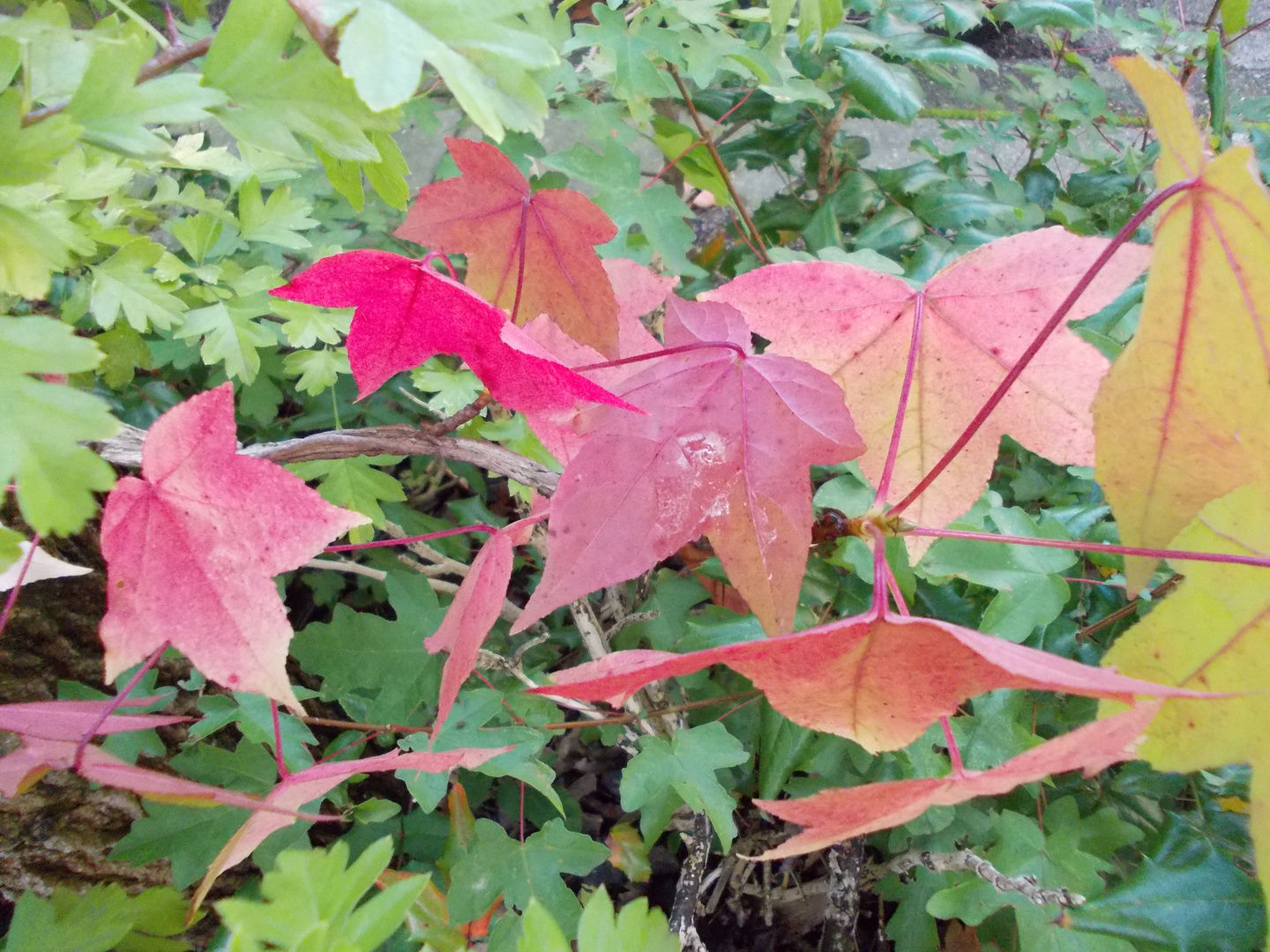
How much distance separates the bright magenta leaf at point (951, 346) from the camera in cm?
48

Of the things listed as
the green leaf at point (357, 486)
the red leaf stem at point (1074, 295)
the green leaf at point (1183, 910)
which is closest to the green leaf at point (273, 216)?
the green leaf at point (357, 486)

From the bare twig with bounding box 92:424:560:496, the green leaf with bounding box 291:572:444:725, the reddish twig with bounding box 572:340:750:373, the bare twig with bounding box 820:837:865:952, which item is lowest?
the bare twig with bounding box 820:837:865:952

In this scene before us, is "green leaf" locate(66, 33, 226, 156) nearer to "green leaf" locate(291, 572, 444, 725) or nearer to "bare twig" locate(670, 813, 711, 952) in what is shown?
"green leaf" locate(291, 572, 444, 725)

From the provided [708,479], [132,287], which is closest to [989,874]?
[708,479]

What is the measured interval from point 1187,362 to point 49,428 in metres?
0.50

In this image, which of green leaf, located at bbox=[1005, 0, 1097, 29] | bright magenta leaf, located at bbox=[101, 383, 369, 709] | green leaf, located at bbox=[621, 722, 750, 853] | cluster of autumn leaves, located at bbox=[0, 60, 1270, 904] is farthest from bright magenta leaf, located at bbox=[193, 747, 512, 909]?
green leaf, located at bbox=[1005, 0, 1097, 29]

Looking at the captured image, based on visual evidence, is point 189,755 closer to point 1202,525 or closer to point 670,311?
point 670,311

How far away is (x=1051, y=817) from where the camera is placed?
736 mm

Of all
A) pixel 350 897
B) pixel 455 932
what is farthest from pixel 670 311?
pixel 455 932

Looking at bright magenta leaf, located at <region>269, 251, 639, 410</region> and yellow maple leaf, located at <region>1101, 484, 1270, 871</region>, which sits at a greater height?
bright magenta leaf, located at <region>269, 251, 639, 410</region>

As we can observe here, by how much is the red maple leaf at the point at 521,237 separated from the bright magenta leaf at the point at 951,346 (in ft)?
0.30

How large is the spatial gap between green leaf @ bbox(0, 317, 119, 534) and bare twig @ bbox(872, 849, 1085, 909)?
2.31 ft

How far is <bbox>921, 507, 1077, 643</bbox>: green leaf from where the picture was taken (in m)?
0.68

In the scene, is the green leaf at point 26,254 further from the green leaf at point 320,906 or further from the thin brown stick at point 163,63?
the green leaf at point 320,906
